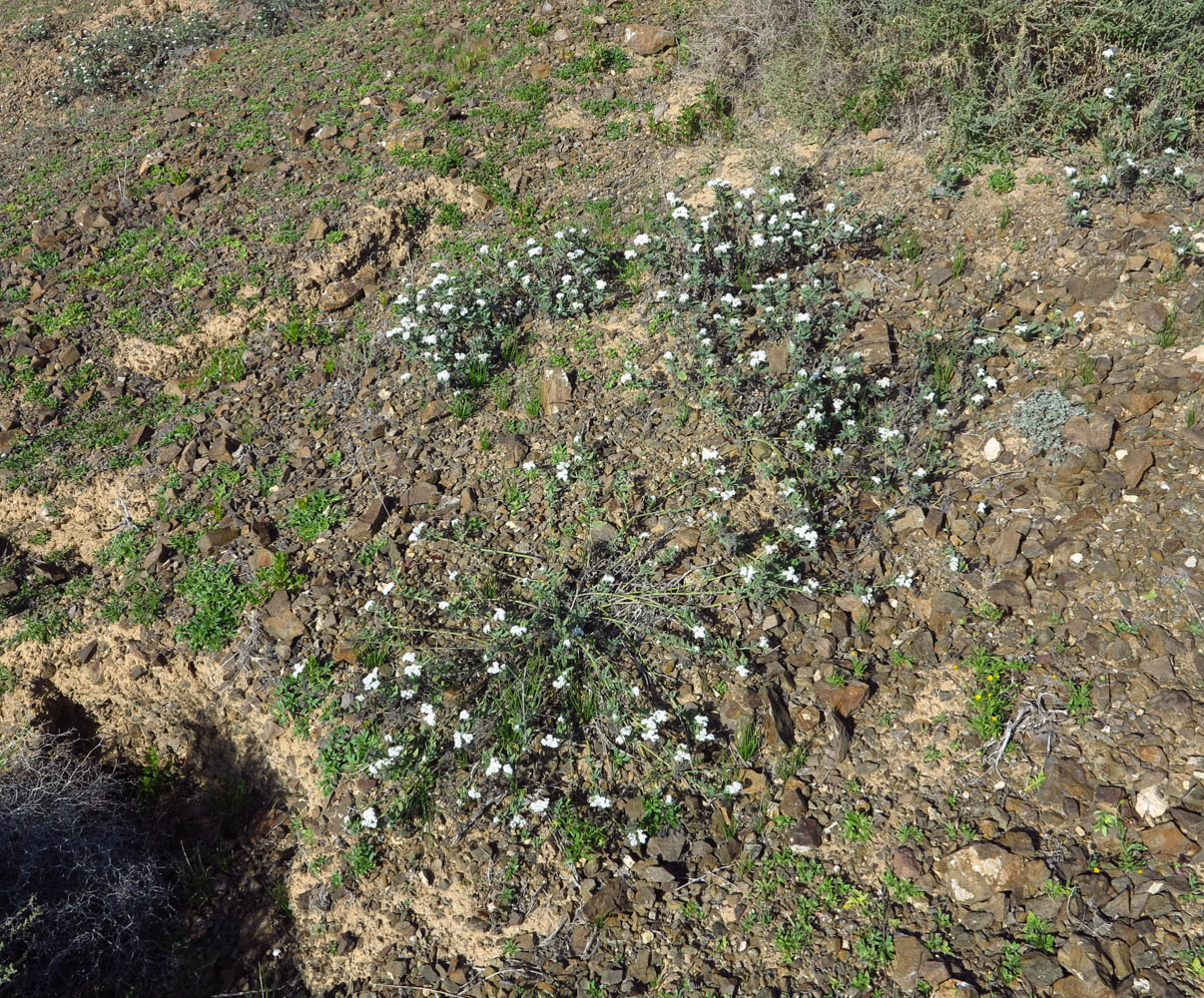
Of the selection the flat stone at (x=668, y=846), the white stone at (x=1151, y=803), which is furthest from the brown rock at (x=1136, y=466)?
the flat stone at (x=668, y=846)

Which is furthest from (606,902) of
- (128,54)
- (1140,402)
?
(128,54)

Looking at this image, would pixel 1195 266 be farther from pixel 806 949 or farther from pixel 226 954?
pixel 226 954

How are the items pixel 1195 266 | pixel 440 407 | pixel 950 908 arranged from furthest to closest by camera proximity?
pixel 440 407
pixel 1195 266
pixel 950 908

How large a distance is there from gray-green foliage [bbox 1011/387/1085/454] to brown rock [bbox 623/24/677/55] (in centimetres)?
492

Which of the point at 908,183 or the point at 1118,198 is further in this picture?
the point at 908,183

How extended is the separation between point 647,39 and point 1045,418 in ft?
17.1

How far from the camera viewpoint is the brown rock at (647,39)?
24.3ft

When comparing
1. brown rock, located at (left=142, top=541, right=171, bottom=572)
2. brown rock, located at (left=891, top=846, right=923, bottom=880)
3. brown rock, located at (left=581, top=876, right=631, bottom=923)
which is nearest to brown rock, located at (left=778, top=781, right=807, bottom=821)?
brown rock, located at (left=891, top=846, right=923, bottom=880)

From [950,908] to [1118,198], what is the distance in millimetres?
4501

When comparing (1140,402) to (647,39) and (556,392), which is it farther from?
(647,39)

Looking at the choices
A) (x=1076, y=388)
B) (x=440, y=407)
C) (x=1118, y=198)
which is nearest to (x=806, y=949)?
(x=1076, y=388)

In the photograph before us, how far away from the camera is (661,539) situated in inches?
170

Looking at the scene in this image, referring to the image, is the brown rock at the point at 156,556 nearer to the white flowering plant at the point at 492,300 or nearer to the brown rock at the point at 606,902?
the white flowering plant at the point at 492,300

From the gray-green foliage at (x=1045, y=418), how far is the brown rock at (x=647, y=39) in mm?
4919
